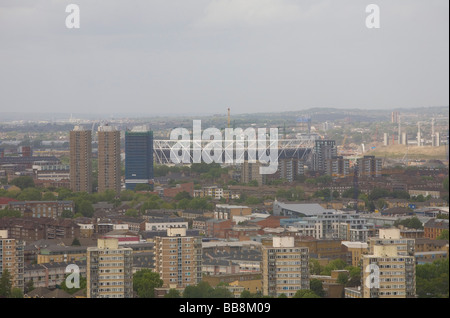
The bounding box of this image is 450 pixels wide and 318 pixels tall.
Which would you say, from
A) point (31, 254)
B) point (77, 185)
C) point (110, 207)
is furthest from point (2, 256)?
point (77, 185)

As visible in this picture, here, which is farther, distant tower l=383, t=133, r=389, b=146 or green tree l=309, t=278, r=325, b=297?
distant tower l=383, t=133, r=389, b=146

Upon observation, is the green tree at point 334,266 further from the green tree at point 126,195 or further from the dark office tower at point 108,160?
the dark office tower at point 108,160

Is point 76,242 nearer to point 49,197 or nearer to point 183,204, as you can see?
point 183,204

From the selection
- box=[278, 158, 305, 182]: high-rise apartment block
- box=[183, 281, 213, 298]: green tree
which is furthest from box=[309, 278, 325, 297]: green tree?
box=[278, 158, 305, 182]: high-rise apartment block

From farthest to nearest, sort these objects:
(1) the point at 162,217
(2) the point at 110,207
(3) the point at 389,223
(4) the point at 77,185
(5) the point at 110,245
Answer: (4) the point at 77,185
(2) the point at 110,207
(1) the point at 162,217
(3) the point at 389,223
(5) the point at 110,245

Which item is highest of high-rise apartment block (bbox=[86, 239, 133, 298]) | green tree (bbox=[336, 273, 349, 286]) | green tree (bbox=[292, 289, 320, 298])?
high-rise apartment block (bbox=[86, 239, 133, 298])

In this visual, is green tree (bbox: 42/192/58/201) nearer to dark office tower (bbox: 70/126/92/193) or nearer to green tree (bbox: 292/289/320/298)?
dark office tower (bbox: 70/126/92/193)
